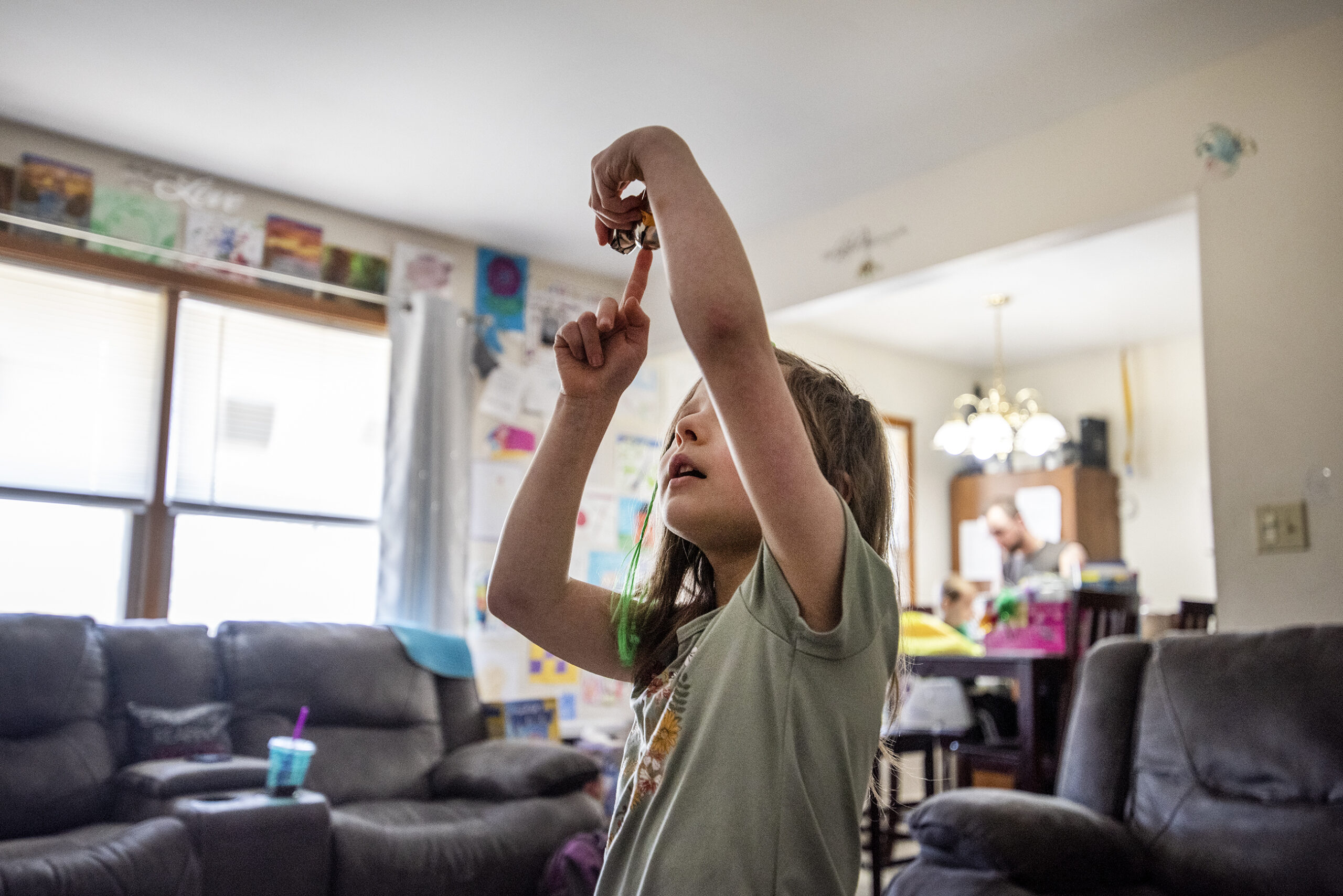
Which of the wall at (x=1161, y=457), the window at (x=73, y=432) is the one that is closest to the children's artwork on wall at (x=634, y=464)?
the window at (x=73, y=432)

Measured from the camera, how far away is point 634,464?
5.22 metres

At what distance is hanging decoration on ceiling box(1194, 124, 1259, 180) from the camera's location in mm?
3174

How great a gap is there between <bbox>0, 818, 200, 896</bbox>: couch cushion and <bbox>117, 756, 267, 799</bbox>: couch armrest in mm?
157

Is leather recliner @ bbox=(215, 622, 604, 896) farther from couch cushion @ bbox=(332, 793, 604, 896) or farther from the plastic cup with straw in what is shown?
the plastic cup with straw

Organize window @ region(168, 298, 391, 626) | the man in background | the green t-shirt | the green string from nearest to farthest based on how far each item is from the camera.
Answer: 1. the green t-shirt
2. the green string
3. window @ region(168, 298, 391, 626)
4. the man in background

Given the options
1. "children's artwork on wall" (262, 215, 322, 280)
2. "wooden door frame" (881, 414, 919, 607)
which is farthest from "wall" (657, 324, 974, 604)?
"children's artwork on wall" (262, 215, 322, 280)

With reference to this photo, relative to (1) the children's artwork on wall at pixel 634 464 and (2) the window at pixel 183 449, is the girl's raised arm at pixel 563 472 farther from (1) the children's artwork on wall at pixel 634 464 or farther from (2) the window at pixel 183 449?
(1) the children's artwork on wall at pixel 634 464

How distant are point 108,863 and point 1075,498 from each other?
18.0 ft

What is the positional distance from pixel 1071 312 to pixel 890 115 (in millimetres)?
2761

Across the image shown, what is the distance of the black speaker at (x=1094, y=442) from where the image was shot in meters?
6.49

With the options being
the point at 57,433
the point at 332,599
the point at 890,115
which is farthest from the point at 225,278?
the point at 890,115

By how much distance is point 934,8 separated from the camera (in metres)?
2.95

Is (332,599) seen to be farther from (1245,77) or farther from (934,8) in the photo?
(1245,77)

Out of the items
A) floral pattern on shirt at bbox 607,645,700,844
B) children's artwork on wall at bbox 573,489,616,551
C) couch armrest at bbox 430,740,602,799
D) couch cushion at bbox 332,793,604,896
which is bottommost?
couch cushion at bbox 332,793,604,896
